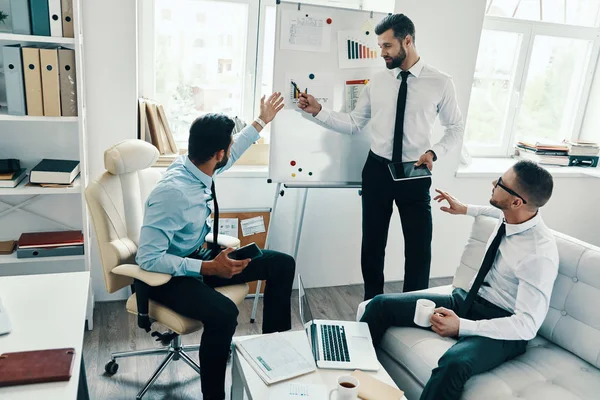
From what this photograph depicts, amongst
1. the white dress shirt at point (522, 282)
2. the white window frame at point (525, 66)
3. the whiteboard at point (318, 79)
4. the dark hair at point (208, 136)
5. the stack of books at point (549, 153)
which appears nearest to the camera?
the white dress shirt at point (522, 282)

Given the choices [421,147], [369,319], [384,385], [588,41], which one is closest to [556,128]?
[588,41]

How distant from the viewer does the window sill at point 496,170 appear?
11.9 feet

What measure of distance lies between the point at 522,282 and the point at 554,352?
35 centimetres

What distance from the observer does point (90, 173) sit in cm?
282

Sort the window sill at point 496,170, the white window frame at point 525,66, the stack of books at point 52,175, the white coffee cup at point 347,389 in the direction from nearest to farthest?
the white coffee cup at point 347,389, the stack of books at point 52,175, the window sill at point 496,170, the white window frame at point 525,66

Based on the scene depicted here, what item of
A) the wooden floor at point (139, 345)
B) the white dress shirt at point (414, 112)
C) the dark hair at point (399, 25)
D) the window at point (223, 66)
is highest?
the dark hair at point (399, 25)

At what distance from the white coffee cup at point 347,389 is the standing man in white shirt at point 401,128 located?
1.41 meters

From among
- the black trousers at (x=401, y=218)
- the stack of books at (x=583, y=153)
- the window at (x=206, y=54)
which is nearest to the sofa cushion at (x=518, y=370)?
the black trousers at (x=401, y=218)

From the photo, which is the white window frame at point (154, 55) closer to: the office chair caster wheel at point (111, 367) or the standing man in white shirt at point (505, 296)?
the office chair caster wheel at point (111, 367)

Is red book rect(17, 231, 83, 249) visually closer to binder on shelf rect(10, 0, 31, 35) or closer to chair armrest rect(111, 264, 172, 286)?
chair armrest rect(111, 264, 172, 286)

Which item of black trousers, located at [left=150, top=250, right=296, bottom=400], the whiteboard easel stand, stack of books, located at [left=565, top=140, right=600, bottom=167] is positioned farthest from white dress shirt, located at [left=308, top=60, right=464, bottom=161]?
stack of books, located at [left=565, top=140, right=600, bottom=167]

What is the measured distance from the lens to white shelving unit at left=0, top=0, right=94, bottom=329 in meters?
2.54

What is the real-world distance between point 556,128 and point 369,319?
306cm

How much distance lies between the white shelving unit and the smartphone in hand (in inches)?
37.0
